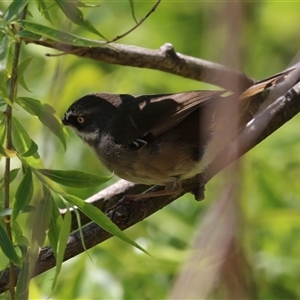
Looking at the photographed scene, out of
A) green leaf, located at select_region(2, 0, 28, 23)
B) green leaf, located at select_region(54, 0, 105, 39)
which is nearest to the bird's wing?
green leaf, located at select_region(54, 0, 105, 39)

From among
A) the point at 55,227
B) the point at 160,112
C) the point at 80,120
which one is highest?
the point at 55,227

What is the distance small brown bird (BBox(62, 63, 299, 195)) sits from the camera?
3775 mm

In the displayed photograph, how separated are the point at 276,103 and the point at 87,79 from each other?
200 cm

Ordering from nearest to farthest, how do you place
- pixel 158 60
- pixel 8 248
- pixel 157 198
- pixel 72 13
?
pixel 8 248 → pixel 72 13 → pixel 157 198 → pixel 158 60

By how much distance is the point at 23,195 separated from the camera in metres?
2.11

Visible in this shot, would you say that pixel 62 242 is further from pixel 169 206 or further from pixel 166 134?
pixel 169 206

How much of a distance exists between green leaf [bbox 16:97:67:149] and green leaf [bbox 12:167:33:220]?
10.7 inches

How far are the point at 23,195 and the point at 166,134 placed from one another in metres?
1.98

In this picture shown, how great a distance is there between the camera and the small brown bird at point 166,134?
3.78 m

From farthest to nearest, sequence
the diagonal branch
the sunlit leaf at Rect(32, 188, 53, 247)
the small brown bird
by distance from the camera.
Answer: the small brown bird, the diagonal branch, the sunlit leaf at Rect(32, 188, 53, 247)

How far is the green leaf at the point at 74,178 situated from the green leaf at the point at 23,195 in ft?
0.20

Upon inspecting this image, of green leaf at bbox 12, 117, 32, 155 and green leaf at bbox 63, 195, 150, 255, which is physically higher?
green leaf at bbox 12, 117, 32, 155

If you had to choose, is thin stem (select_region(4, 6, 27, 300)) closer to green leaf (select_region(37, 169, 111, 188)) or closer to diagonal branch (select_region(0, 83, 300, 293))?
green leaf (select_region(37, 169, 111, 188))

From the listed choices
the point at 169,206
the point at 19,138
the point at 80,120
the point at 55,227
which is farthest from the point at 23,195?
the point at 169,206
